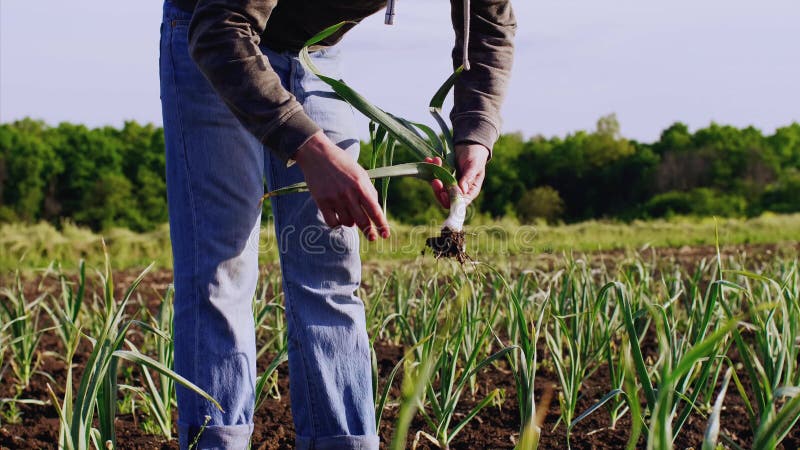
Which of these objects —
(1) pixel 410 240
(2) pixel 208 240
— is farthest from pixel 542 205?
(2) pixel 208 240

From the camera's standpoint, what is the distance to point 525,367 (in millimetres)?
1453

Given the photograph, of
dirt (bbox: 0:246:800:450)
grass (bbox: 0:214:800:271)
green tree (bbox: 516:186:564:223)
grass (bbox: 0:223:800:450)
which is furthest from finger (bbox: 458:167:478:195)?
green tree (bbox: 516:186:564:223)

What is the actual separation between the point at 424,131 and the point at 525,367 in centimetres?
57

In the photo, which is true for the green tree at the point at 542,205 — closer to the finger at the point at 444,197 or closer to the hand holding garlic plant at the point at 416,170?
the hand holding garlic plant at the point at 416,170

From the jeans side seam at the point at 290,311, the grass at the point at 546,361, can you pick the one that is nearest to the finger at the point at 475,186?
the grass at the point at 546,361

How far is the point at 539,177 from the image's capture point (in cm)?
1856

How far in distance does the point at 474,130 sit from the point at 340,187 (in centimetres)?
49

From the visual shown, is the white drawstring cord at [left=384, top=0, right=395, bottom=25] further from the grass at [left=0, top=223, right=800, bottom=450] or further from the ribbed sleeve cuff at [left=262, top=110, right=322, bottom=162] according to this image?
the grass at [left=0, top=223, right=800, bottom=450]

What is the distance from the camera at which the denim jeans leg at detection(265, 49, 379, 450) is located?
1.70 meters

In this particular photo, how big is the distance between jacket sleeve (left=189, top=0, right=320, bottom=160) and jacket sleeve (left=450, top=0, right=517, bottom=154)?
0.46 m

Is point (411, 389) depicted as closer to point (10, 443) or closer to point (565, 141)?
point (10, 443)

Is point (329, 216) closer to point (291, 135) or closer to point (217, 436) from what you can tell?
point (291, 135)

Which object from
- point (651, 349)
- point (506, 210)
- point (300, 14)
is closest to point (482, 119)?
point (300, 14)

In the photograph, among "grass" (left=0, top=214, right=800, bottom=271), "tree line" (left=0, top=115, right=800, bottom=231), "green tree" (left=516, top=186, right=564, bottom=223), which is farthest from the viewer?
"green tree" (left=516, top=186, right=564, bottom=223)
